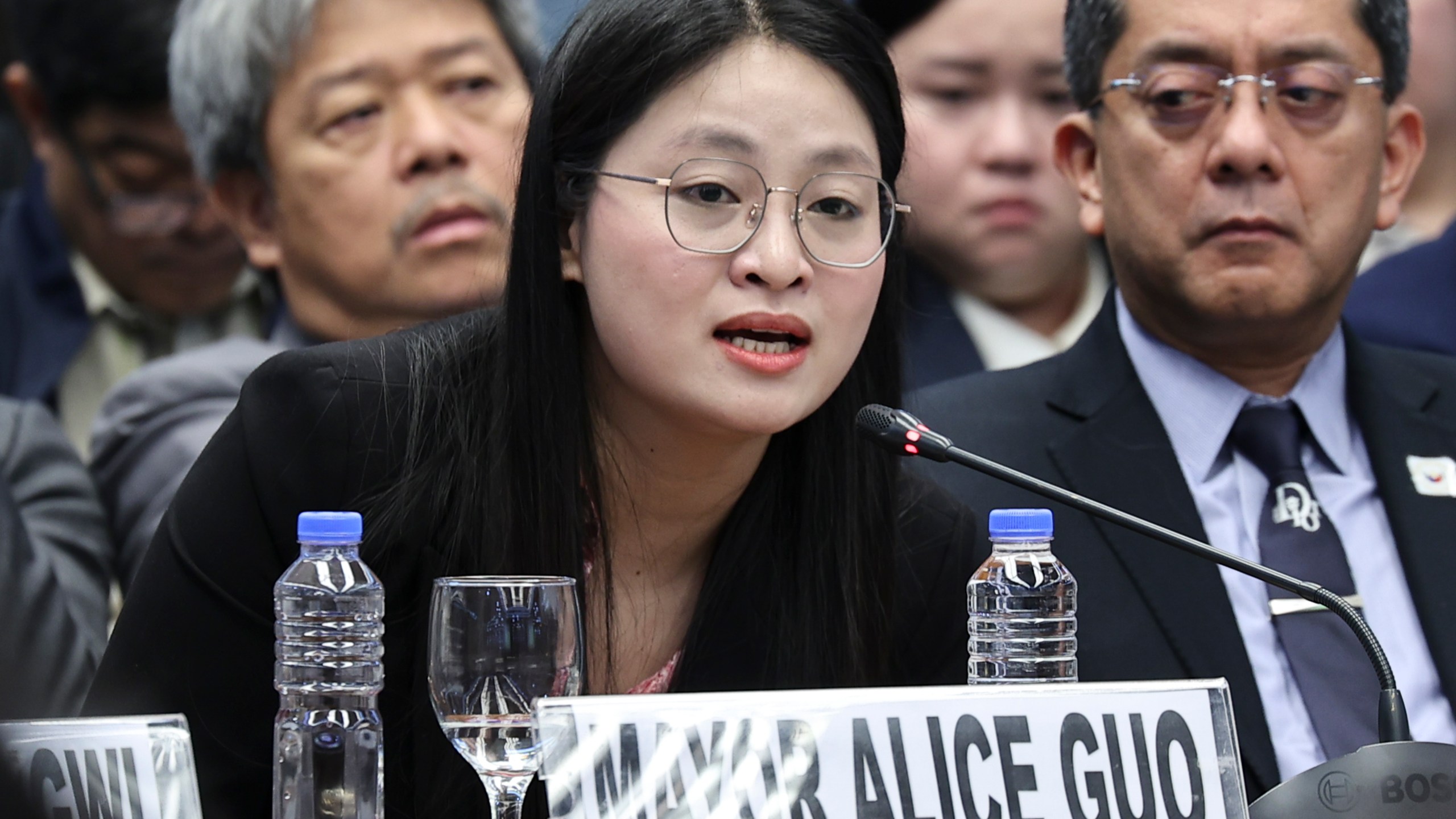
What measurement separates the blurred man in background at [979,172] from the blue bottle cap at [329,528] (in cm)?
196

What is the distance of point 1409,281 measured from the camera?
347 cm

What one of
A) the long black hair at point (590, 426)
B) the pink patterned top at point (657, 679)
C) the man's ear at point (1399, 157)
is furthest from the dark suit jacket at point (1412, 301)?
the pink patterned top at point (657, 679)

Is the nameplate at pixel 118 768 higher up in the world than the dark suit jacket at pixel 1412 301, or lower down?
lower down

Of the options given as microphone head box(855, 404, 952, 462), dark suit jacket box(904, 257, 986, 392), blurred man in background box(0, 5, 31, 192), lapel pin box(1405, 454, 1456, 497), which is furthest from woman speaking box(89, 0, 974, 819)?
blurred man in background box(0, 5, 31, 192)

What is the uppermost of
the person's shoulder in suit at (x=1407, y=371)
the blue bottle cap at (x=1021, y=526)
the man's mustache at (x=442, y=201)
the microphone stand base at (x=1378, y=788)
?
the man's mustache at (x=442, y=201)

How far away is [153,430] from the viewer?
312 cm

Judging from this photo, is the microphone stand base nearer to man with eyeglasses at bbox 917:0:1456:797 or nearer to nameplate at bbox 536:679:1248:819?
nameplate at bbox 536:679:1248:819

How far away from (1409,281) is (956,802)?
2.42 meters

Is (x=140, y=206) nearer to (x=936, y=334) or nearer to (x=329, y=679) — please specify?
(x=936, y=334)

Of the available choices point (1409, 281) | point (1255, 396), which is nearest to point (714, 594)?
point (1255, 396)

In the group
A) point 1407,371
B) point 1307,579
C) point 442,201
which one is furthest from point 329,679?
point 1407,371

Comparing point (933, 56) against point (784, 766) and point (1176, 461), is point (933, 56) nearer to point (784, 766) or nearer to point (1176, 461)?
point (1176, 461)

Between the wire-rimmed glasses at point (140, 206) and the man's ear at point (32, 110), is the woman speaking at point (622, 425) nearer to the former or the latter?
the wire-rimmed glasses at point (140, 206)

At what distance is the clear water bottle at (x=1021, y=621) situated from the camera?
78.6 inches
